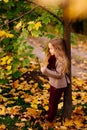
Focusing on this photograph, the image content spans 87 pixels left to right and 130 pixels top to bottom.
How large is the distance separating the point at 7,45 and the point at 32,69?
9.05 feet

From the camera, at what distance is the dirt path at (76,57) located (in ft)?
29.6

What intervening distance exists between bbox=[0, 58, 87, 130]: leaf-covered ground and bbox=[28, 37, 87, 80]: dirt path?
0.96 meters

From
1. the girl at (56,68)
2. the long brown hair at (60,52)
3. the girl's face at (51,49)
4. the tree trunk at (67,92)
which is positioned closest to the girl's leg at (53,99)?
the girl at (56,68)

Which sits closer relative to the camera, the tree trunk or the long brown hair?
the long brown hair

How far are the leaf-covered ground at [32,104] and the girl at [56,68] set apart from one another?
0.53 meters

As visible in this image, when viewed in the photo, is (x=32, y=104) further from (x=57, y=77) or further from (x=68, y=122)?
(x=57, y=77)

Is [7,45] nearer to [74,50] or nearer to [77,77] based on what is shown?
[77,77]

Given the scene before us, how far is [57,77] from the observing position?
464 centimetres

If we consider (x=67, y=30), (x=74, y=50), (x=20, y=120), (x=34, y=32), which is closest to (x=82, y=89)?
(x=20, y=120)

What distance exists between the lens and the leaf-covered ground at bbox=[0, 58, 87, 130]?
5.18 metres

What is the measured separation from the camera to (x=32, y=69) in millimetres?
8125

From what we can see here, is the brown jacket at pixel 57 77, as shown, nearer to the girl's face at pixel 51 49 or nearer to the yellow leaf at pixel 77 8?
the girl's face at pixel 51 49

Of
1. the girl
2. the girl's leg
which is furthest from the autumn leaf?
the girl

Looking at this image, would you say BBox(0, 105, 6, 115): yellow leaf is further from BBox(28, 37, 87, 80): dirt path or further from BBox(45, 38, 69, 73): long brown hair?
BBox(28, 37, 87, 80): dirt path
